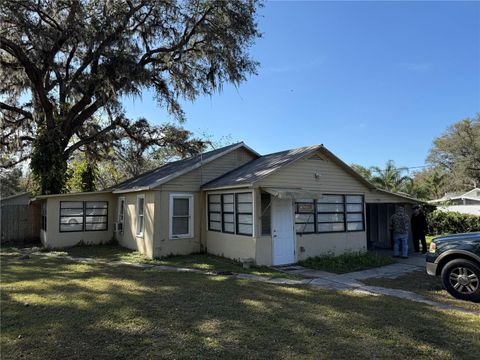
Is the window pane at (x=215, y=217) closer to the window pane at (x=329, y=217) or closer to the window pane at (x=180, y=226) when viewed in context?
the window pane at (x=180, y=226)

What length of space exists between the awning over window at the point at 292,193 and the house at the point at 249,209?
32 mm

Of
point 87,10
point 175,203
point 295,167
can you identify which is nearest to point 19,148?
point 87,10

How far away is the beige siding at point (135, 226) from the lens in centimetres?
1317

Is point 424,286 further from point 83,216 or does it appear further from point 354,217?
point 83,216

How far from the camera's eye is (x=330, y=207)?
13.2m

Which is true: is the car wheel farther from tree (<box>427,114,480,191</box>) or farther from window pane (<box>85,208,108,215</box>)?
tree (<box>427,114,480,191</box>)

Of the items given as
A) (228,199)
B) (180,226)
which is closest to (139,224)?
(180,226)

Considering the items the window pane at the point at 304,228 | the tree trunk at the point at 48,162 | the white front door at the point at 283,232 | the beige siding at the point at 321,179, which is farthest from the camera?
the tree trunk at the point at 48,162

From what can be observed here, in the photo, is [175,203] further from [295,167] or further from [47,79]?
[47,79]

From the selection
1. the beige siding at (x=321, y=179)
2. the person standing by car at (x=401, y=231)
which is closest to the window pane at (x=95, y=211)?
the beige siding at (x=321, y=179)

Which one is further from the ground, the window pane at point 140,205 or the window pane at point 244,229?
the window pane at point 140,205

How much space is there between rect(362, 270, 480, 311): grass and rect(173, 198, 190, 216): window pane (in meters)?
6.95

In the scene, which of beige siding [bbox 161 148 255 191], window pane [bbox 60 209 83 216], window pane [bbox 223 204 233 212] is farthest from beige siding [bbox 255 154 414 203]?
window pane [bbox 60 209 83 216]

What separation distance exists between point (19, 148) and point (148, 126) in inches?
316
